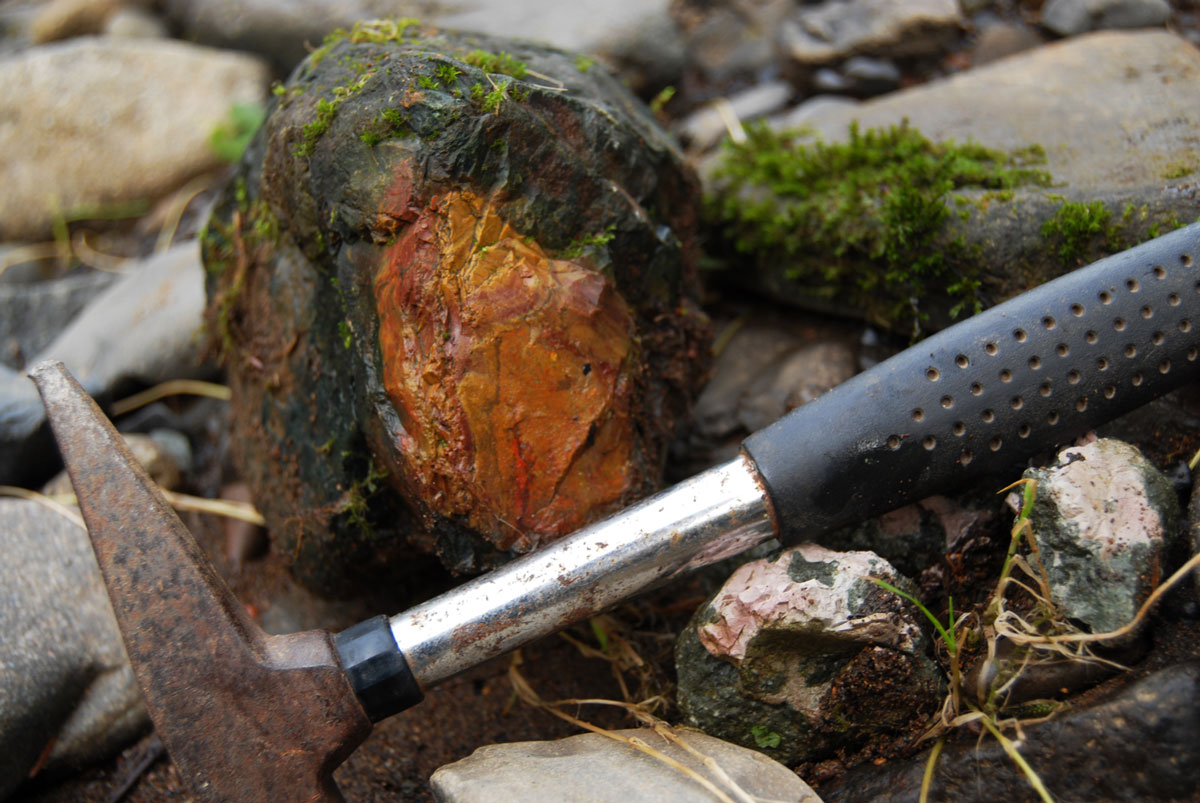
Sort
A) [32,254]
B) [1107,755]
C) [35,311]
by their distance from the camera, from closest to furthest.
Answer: [1107,755], [35,311], [32,254]

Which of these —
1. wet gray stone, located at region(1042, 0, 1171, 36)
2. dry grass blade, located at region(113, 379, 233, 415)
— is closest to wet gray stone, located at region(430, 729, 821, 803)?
dry grass blade, located at region(113, 379, 233, 415)

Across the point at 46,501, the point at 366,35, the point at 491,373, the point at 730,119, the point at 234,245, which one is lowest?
the point at 46,501

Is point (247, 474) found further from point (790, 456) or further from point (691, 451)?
point (790, 456)

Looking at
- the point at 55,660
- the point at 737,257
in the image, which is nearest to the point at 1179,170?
the point at 737,257

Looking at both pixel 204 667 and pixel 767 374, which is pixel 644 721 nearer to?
pixel 204 667

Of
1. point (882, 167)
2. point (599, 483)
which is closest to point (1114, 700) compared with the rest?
point (599, 483)

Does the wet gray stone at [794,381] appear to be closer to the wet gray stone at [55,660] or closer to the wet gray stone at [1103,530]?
the wet gray stone at [1103,530]

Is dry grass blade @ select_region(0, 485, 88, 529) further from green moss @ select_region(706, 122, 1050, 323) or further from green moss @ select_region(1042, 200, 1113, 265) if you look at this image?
green moss @ select_region(1042, 200, 1113, 265)
